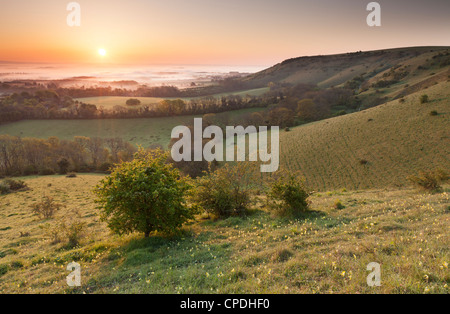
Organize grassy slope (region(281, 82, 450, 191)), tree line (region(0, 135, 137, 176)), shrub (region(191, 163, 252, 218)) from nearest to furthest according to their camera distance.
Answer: shrub (region(191, 163, 252, 218)), grassy slope (region(281, 82, 450, 191)), tree line (region(0, 135, 137, 176))

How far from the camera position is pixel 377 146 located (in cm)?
3522

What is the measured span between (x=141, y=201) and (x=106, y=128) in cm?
7869

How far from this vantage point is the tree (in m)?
→ 10.3

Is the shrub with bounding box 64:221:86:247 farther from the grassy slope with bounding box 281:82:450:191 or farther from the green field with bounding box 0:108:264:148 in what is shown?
the green field with bounding box 0:108:264:148

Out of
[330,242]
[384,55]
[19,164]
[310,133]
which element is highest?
[384,55]

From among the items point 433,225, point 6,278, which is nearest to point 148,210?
point 6,278

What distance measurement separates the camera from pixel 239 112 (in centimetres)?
8838

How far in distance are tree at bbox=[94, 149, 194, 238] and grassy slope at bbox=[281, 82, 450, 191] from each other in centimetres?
2464

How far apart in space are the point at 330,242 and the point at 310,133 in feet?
140

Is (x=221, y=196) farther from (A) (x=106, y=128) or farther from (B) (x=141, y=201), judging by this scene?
(A) (x=106, y=128)

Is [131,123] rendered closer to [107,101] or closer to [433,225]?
[107,101]

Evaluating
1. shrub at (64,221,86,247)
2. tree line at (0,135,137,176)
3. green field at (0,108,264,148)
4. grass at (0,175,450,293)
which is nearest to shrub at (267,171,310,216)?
grass at (0,175,450,293)

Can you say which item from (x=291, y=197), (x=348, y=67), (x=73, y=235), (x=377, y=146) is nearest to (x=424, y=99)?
(x=377, y=146)
